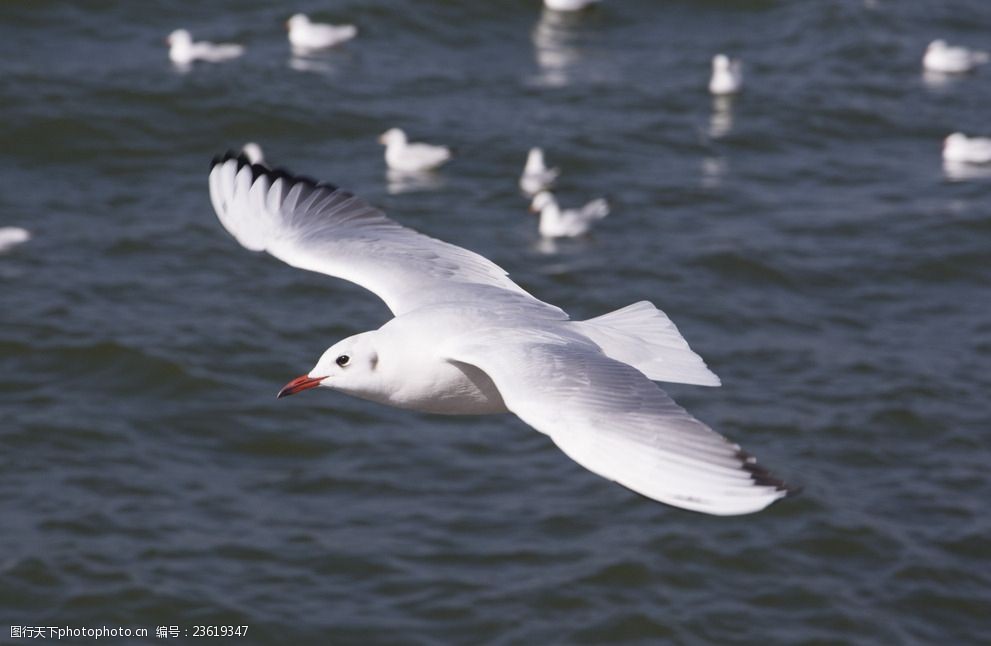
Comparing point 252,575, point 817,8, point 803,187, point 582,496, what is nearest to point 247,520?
point 252,575

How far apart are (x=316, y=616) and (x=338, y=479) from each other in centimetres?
147

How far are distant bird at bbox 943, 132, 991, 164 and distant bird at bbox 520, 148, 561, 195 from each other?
13.1ft

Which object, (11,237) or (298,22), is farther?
(298,22)

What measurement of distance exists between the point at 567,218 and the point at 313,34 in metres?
5.00

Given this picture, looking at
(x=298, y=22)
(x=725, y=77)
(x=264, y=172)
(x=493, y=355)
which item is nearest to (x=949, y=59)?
(x=725, y=77)

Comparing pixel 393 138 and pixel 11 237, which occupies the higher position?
pixel 393 138

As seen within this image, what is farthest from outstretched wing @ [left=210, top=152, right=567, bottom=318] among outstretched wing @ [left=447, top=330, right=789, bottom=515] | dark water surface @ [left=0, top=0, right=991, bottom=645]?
dark water surface @ [left=0, top=0, right=991, bottom=645]

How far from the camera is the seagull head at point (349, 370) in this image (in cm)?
666

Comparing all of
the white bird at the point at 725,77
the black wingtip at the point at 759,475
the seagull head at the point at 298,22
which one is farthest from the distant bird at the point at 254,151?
the black wingtip at the point at 759,475

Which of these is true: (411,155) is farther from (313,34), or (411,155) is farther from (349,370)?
(349,370)

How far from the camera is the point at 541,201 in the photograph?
14.9m

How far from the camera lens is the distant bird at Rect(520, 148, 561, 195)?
15367mm

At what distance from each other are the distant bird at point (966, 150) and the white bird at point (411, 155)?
196 inches

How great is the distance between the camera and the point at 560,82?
17719 millimetres
